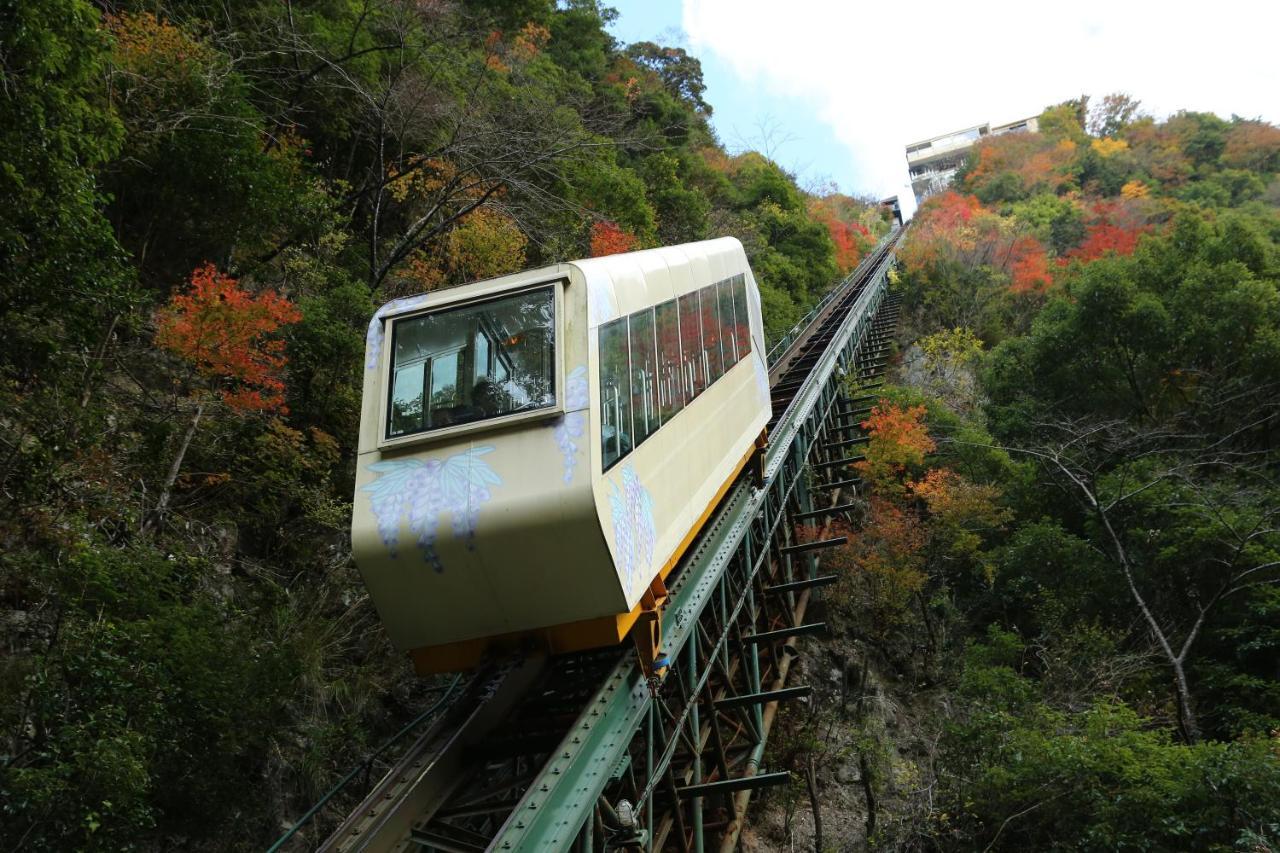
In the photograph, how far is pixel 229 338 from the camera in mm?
10586

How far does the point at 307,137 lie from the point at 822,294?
21.1 metres

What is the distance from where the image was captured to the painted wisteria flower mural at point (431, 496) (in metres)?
5.76

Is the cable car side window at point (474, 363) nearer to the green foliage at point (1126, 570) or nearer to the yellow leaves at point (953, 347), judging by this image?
the green foliage at point (1126, 570)

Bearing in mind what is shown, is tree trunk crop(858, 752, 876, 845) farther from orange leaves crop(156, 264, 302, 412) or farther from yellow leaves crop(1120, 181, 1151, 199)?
yellow leaves crop(1120, 181, 1151, 199)

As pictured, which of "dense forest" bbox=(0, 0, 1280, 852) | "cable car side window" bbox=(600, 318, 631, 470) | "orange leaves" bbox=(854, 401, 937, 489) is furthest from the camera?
"orange leaves" bbox=(854, 401, 937, 489)

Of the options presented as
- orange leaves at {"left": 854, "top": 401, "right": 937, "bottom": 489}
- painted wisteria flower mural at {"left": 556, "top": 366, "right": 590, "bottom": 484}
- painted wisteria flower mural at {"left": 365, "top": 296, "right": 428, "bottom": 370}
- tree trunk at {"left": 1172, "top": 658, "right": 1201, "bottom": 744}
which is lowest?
tree trunk at {"left": 1172, "top": 658, "right": 1201, "bottom": 744}

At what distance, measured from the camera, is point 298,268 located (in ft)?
46.6

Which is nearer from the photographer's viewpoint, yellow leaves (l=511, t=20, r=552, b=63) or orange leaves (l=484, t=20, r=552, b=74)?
orange leaves (l=484, t=20, r=552, b=74)

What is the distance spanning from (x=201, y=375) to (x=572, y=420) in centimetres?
688

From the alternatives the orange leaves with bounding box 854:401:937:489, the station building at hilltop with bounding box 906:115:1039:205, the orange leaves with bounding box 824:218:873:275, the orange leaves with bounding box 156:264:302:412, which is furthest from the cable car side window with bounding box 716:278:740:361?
the station building at hilltop with bounding box 906:115:1039:205

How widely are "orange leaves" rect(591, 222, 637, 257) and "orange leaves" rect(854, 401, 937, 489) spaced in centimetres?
630

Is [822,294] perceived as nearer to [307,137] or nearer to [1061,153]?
[307,137]

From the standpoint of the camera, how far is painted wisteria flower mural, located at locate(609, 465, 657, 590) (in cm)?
595

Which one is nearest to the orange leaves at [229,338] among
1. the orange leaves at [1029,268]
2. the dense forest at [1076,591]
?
the dense forest at [1076,591]
